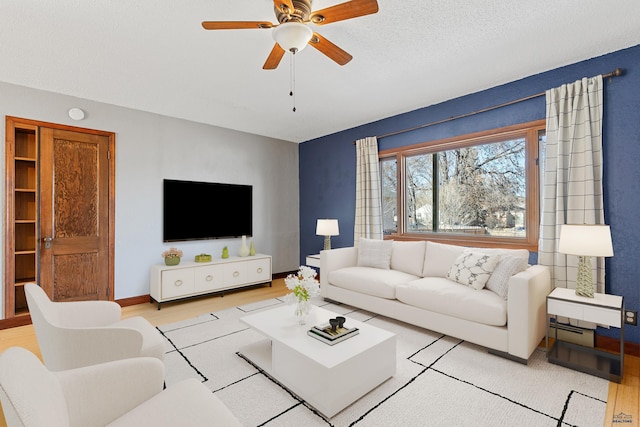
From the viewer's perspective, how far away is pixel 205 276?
416 cm

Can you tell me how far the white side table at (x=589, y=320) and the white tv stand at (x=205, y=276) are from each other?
365cm

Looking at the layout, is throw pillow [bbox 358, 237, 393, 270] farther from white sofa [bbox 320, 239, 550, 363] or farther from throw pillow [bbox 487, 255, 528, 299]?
throw pillow [bbox 487, 255, 528, 299]

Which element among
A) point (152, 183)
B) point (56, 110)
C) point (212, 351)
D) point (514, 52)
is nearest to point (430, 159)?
point (514, 52)

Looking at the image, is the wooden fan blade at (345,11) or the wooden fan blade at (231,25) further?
the wooden fan blade at (231,25)

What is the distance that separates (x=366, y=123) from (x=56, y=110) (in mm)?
3975

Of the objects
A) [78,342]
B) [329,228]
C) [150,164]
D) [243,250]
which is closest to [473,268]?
[329,228]

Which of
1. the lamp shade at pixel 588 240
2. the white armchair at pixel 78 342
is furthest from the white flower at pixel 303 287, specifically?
the lamp shade at pixel 588 240

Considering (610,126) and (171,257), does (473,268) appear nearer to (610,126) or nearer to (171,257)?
(610,126)

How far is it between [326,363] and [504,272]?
1891 millimetres

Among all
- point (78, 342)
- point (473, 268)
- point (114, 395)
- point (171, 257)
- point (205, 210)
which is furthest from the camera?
point (205, 210)

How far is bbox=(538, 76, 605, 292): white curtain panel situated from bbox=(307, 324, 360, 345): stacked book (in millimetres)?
2111

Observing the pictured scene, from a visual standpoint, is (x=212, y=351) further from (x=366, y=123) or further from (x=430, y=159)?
(x=366, y=123)

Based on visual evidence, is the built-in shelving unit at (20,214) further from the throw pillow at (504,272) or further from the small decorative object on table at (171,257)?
the throw pillow at (504,272)

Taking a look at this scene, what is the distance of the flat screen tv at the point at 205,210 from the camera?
429 cm
